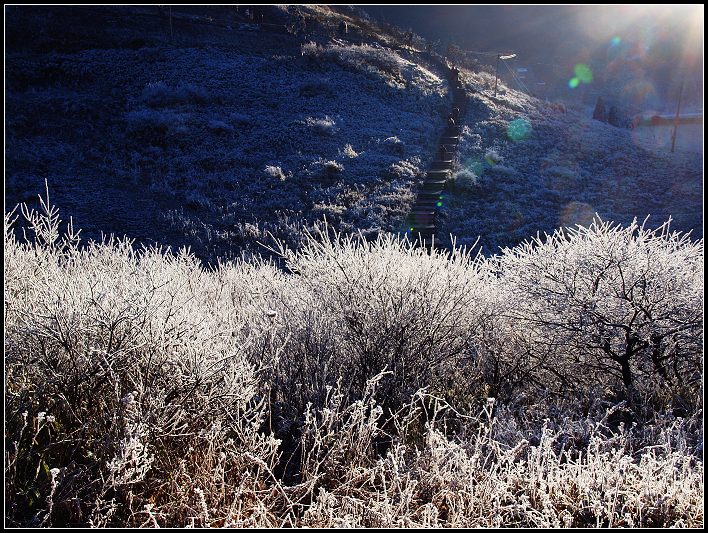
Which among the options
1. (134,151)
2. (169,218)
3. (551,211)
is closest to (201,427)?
(169,218)

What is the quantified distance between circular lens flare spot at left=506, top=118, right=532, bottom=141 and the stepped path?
2786mm

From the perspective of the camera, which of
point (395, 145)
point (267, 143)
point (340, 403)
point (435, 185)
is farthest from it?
point (395, 145)

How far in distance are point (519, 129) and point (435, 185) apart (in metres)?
9.02

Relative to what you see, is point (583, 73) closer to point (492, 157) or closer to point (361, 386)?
point (492, 157)

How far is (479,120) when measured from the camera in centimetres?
2611

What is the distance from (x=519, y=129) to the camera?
2580cm

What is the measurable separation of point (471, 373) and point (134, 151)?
19561 mm

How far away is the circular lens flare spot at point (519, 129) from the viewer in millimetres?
24945

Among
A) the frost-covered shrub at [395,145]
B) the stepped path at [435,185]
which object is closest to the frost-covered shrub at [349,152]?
the frost-covered shrub at [395,145]

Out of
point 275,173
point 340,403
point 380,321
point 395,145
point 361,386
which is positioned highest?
point 395,145

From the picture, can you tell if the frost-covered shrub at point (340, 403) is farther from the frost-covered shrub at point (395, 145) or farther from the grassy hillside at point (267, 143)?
the frost-covered shrub at point (395, 145)

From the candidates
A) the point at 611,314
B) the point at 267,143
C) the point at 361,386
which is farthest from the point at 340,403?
the point at 267,143

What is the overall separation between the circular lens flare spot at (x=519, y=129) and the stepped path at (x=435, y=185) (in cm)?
279

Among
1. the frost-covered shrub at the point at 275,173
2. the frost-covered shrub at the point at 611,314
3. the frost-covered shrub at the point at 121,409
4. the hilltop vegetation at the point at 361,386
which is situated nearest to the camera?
the frost-covered shrub at the point at 121,409
